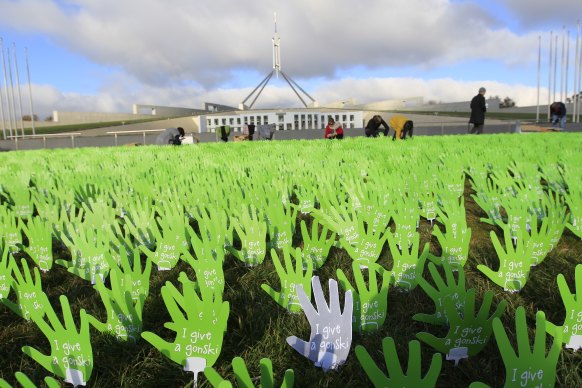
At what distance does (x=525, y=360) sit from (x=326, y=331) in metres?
0.50

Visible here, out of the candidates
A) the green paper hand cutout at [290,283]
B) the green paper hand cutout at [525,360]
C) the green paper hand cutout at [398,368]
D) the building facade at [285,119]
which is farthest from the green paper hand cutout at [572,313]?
the building facade at [285,119]

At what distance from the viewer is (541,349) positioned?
0.93m

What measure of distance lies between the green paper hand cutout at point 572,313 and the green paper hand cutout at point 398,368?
55 cm

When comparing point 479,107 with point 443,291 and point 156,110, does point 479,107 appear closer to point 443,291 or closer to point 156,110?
point 443,291

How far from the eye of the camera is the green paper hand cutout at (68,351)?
120cm

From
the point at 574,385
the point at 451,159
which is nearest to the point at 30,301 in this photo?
the point at 574,385

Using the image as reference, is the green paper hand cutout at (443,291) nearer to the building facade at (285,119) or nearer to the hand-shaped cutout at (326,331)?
the hand-shaped cutout at (326,331)

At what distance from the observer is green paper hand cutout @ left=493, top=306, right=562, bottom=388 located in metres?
0.93

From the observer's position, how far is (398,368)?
0.90 metres

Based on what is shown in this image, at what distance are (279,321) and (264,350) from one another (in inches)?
5.6

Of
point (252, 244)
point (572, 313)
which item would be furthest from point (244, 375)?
point (252, 244)

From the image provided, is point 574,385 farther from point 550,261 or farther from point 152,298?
point 152,298

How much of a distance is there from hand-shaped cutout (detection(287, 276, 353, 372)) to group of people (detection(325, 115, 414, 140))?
9507 millimetres

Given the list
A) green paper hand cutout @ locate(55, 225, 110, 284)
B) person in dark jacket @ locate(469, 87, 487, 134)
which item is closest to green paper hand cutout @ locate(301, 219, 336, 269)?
green paper hand cutout @ locate(55, 225, 110, 284)
